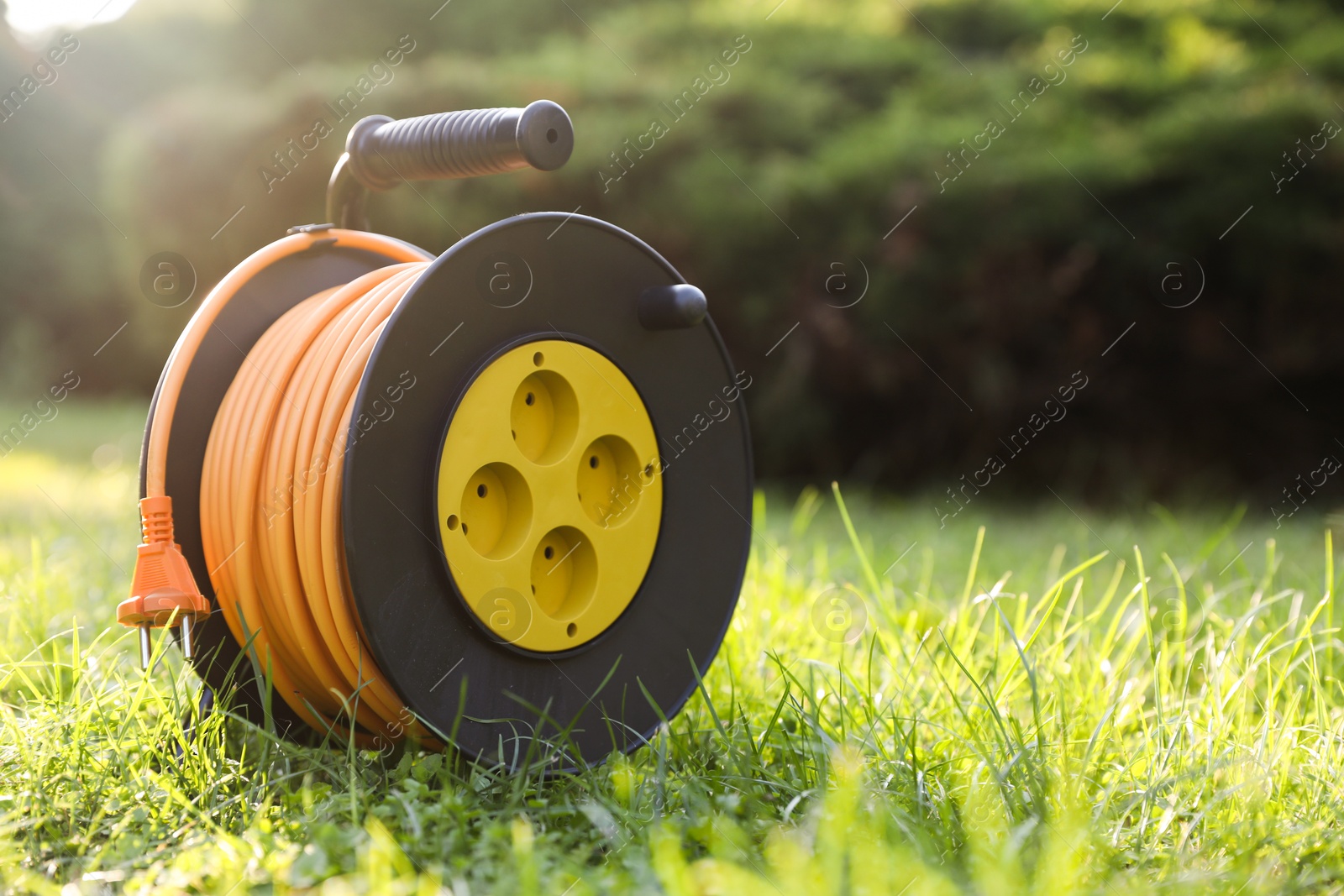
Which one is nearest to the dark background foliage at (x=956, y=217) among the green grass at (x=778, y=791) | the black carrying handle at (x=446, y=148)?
the green grass at (x=778, y=791)

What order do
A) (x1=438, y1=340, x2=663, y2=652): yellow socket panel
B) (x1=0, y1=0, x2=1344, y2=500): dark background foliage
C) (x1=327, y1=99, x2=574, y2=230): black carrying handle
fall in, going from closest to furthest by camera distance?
1. (x1=438, y1=340, x2=663, y2=652): yellow socket panel
2. (x1=327, y1=99, x2=574, y2=230): black carrying handle
3. (x1=0, y1=0, x2=1344, y2=500): dark background foliage

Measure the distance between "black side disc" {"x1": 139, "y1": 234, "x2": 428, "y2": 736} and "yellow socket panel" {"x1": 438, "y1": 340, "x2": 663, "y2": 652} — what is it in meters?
0.44

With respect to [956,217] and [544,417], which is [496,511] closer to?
[544,417]

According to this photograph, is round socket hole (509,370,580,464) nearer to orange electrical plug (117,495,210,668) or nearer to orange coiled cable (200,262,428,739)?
orange coiled cable (200,262,428,739)

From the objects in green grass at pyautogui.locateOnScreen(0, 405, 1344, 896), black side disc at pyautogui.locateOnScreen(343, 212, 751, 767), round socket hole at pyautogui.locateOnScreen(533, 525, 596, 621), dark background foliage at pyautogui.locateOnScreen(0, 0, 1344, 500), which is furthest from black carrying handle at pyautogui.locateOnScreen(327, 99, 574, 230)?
dark background foliage at pyautogui.locateOnScreen(0, 0, 1344, 500)

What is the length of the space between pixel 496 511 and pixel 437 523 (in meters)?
0.20

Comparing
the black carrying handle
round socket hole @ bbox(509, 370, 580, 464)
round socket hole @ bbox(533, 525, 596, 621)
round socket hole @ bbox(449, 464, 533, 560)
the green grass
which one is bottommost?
the green grass

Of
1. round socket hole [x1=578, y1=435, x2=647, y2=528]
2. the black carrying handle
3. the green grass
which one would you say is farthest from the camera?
round socket hole [x1=578, y1=435, x2=647, y2=528]

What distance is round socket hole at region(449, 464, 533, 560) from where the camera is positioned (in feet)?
5.96

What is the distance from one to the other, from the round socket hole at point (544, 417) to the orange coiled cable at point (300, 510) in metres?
0.29

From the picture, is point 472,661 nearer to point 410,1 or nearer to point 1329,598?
point 1329,598

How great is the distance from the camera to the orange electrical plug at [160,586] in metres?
1.63

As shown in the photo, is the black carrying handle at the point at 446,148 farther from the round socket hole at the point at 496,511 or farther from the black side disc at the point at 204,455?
the round socket hole at the point at 496,511

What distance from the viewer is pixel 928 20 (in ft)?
27.3
